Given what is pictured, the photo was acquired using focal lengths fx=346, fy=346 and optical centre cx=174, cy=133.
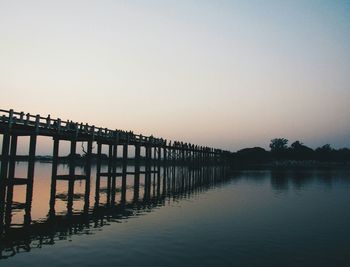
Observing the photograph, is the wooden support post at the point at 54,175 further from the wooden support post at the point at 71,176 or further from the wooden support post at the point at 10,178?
the wooden support post at the point at 10,178

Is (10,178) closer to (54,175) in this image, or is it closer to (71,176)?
(54,175)

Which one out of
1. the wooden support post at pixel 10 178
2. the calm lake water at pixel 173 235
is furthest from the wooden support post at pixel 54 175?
the wooden support post at pixel 10 178

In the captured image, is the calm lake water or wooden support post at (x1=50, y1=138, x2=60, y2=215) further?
wooden support post at (x1=50, y1=138, x2=60, y2=215)

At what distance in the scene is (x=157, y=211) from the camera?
22.6 metres

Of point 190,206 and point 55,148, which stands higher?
point 55,148

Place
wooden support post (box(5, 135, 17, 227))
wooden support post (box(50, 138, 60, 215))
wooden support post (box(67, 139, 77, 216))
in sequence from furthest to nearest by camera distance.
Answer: wooden support post (box(67, 139, 77, 216)) < wooden support post (box(50, 138, 60, 215)) < wooden support post (box(5, 135, 17, 227))

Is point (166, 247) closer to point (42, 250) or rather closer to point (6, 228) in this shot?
point (42, 250)

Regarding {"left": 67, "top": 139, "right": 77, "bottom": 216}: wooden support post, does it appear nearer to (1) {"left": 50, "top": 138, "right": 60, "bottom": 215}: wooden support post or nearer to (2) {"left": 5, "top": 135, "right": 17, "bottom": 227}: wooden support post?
(1) {"left": 50, "top": 138, "right": 60, "bottom": 215}: wooden support post

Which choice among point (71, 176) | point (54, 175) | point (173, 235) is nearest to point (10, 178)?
point (54, 175)

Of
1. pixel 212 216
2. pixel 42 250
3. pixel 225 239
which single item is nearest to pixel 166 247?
pixel 225 239

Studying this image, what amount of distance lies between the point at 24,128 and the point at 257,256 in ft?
55.7

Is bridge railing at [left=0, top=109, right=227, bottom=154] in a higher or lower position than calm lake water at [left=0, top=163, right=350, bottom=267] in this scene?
higher

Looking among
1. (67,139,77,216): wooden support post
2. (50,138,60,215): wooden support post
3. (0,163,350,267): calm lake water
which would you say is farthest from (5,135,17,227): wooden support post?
(67,139,77,216): wooden support post

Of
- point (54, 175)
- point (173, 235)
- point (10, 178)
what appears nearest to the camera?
point (173, 235)
